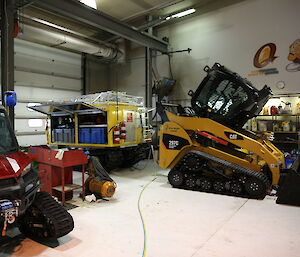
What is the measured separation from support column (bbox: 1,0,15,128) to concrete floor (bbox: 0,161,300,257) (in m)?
3.07

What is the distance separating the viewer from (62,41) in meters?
8.99

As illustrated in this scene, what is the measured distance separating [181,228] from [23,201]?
2003 mm

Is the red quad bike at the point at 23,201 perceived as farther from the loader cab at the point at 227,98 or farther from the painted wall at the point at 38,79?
the painted wall at the point at 38,79

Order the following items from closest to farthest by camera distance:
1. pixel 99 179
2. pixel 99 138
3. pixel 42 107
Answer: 1. pixel 99 179
2. pixel 99 138
3. pixel 42 107

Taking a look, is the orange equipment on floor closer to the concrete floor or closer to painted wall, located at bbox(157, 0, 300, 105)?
the concrete floor

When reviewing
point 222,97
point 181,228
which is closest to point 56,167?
point 181,228

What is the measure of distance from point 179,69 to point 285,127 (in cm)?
451

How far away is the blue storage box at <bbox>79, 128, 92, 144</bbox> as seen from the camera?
7047 millimetres

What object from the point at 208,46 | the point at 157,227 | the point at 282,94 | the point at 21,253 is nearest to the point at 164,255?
the point at 157,227

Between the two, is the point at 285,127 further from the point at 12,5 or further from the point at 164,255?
the point at 12,5

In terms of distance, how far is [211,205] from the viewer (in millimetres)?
4430

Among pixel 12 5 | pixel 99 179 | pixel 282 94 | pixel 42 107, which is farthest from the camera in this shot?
pixel 282 94

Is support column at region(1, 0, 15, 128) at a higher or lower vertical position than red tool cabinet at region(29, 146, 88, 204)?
higher

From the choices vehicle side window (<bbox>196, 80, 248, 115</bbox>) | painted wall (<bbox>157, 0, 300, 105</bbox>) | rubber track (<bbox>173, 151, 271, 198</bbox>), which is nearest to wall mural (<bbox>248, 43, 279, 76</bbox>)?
painted wall (<bbox>157, 0, 300, 105</bbox>)
